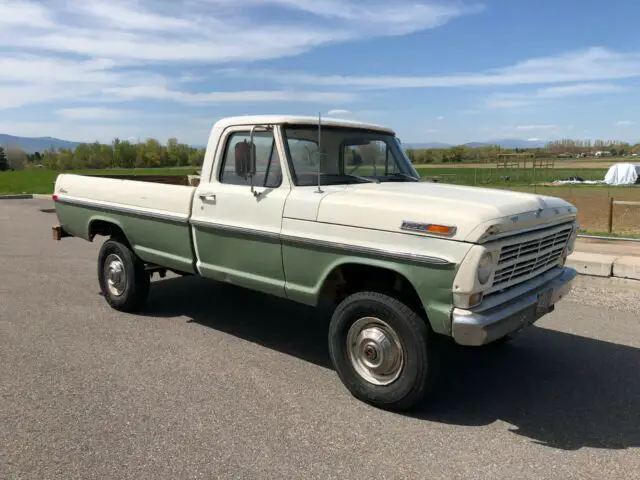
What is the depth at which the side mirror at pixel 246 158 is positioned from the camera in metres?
4.35

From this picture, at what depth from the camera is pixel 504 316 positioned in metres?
3.50

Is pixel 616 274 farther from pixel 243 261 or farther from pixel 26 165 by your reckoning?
pixel 26 165

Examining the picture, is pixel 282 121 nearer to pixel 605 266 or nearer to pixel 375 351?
pixel 375 351

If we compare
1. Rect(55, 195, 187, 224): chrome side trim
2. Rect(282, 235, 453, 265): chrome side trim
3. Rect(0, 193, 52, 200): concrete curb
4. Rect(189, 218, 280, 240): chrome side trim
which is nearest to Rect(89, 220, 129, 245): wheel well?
Rect(55, 195, 187, 224): chrome side trim

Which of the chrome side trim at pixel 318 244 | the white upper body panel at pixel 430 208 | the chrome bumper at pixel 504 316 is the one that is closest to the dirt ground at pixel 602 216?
the chrome bumper at pixel 504 316

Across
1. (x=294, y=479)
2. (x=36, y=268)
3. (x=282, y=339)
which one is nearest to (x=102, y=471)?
(x=294, y=479)

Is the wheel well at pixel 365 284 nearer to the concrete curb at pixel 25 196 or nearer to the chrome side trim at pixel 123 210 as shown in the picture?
the chrome side trim at pixel 123 210

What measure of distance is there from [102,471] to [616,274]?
664cm

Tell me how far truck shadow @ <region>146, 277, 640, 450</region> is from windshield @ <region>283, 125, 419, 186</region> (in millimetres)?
1644

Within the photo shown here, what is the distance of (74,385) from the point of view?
4137mm

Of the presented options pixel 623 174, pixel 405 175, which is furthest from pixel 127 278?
pixel 623 174

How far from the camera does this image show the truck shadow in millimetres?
3604

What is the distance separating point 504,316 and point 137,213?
3883mm

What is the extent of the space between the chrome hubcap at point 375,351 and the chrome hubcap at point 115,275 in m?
3.13
